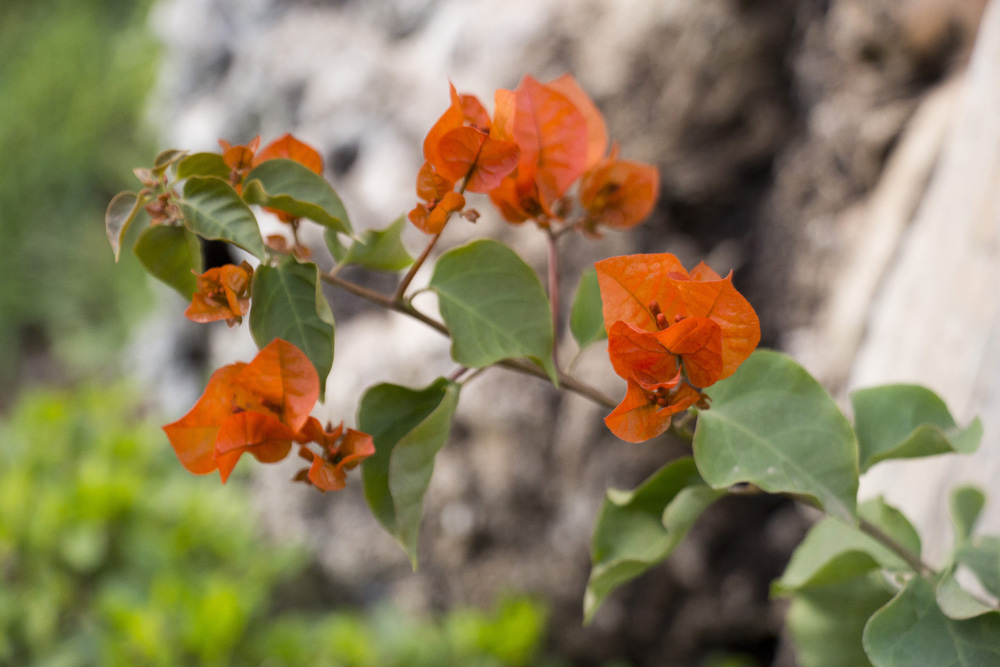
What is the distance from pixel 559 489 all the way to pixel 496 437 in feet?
0.44

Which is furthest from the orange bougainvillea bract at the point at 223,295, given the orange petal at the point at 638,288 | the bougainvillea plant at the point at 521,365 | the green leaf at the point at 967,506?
the green leaf at the point at 967,506

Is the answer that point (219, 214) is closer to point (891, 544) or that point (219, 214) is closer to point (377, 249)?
point (377, 249)

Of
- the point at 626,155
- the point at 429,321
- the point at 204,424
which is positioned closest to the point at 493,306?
the point at 429,321

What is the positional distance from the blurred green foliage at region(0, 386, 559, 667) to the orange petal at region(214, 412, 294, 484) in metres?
0.72

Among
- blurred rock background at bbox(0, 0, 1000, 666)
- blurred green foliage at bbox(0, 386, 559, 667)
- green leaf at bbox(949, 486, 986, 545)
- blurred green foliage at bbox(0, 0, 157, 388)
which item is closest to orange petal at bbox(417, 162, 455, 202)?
green leaf at bbox(949, 486, 986, 545)

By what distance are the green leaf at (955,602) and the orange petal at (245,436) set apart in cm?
29

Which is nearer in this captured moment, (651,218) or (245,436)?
(245,436)

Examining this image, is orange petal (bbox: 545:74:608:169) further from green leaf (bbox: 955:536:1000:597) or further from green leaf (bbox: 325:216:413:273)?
green leaf (bbox: 955:536:1000:597)

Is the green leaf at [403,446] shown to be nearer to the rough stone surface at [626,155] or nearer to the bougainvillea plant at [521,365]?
the bougainvillea plant at [521,365]

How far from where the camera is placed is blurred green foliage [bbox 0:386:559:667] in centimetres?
88

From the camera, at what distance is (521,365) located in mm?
334

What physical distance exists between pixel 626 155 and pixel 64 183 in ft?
9.27

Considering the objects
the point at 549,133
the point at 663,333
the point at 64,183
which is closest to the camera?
the point at 663,333

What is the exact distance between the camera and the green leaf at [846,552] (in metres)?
0.35
